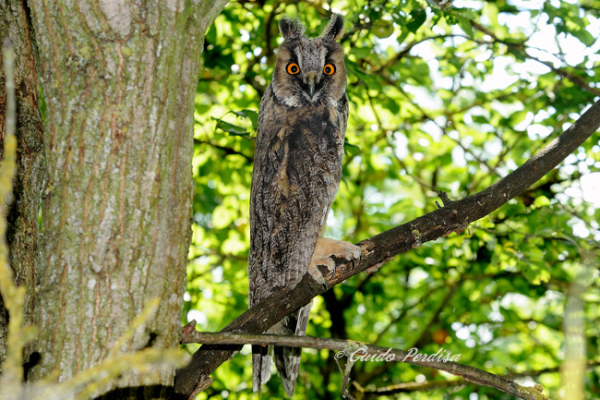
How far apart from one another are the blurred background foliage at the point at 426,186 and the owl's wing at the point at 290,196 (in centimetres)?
38

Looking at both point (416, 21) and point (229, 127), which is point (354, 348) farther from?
point (416, 21)

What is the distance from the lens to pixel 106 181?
129 cm

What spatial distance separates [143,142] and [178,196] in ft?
0.62

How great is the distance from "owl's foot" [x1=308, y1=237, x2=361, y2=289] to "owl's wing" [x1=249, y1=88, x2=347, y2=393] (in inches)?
2.9

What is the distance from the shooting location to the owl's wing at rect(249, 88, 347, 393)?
2.69 m

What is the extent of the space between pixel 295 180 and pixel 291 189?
0.06m

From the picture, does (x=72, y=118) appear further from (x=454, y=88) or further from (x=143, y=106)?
(x=454, y=88)

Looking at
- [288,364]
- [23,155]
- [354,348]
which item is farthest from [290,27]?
[354,348]

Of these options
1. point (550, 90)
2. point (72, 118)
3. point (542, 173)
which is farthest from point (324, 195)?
point (550, 90)

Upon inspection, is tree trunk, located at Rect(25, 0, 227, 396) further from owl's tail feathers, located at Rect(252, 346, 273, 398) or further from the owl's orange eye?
the owl's orange eye

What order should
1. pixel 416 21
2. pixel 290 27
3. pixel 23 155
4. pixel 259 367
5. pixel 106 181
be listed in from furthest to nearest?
1. pixel 290 27
2. pixel 416 21
3. pixel 259 367
4. pixel 23 155
5. pixel 106 181

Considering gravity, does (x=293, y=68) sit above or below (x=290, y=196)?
above

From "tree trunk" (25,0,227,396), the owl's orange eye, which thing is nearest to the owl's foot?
the owl's orange eye

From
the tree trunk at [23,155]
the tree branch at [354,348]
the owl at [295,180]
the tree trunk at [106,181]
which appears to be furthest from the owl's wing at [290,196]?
the tree trunk at [106,181]
